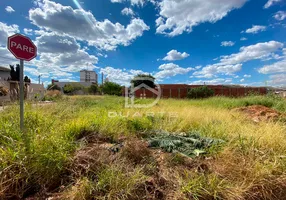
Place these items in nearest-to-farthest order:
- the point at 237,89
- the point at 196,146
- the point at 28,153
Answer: the point at 28,153, the point at 196,146, the point at 237,89

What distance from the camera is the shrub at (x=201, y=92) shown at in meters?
15.9

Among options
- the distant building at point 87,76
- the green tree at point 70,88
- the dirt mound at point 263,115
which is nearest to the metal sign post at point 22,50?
the dirt mound at point 263,115

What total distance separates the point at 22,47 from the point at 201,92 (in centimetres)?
1582

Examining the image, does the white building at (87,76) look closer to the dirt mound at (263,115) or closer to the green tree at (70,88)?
the green tree at (70,88)

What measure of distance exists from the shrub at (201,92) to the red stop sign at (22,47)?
610 inches

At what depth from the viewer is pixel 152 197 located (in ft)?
4.62

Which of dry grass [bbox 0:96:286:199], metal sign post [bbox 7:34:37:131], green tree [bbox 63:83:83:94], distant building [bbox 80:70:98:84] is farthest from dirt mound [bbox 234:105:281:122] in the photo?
distant building [bbox 80:70:98:84]

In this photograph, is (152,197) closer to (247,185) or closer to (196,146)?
(247,185)

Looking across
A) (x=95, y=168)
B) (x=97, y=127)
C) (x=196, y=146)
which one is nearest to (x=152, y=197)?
(x=95, y=168)

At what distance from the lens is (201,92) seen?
15945mm

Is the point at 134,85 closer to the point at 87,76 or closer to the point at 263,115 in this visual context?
the point at 263,115

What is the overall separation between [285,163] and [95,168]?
6.72 feet

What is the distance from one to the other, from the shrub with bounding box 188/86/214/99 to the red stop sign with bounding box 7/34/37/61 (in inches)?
610

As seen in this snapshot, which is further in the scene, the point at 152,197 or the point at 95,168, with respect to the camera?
the point at 95,168
